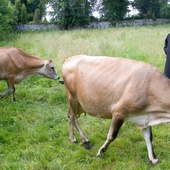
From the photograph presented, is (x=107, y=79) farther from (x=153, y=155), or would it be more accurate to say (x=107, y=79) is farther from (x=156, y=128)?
(x=156, y=128)

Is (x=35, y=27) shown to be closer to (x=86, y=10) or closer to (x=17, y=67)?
(x=86, y=10)

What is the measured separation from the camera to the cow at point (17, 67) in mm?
7914

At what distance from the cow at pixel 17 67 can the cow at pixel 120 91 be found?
328cm

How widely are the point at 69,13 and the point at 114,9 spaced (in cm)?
748

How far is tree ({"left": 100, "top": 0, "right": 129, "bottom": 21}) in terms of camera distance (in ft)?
126

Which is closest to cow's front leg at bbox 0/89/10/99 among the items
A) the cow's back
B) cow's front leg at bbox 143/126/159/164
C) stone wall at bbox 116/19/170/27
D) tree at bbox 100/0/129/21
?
the cow's back

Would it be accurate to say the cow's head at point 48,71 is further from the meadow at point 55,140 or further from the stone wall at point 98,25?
the stone wall at point 98,25

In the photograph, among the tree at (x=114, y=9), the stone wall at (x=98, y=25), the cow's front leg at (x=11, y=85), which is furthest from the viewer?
the tree at (x=114, y=9)

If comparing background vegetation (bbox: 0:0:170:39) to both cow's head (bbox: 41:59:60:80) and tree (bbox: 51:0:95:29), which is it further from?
cow's head (bbox: 41:59:60:80)

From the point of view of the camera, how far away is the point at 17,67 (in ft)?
26.3

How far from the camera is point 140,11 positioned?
44125 mm

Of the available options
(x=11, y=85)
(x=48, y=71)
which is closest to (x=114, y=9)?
(x=48, y=71)

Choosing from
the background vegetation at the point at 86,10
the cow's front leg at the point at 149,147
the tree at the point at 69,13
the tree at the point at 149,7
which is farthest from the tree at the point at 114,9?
the cow's front leg at the point at 149,147

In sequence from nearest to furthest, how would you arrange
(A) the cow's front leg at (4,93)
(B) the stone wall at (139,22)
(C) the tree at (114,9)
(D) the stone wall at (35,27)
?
(A) the cow's front leg at (4,93)
(D) the stone wall at (35,27)
(B) the stone wall at (139,22)
(C) the tree at (114,9)
